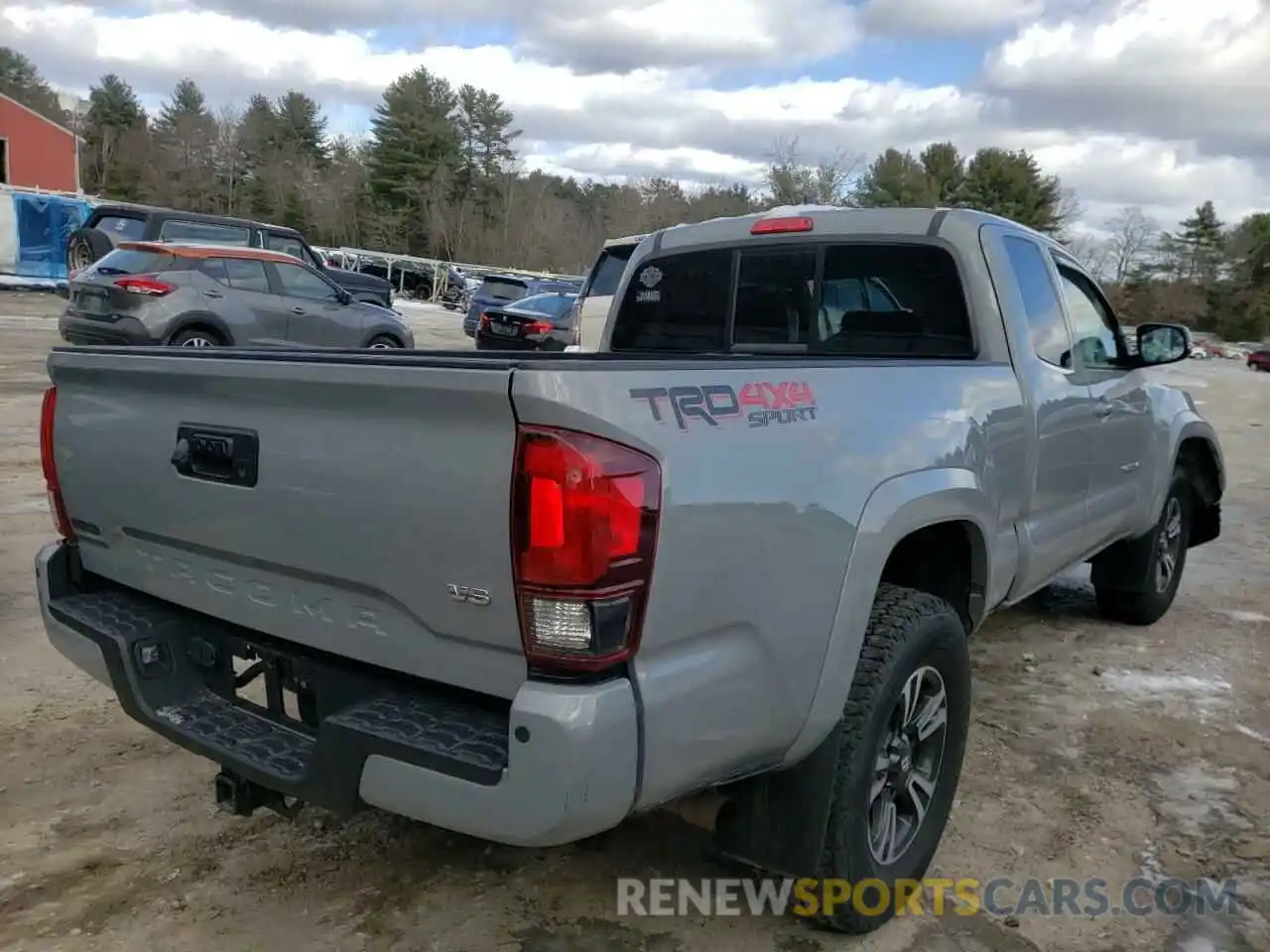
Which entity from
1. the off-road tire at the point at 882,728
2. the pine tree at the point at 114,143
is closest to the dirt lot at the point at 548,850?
the off-road tire at the point at 882,728

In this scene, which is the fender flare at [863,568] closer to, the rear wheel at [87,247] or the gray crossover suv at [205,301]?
the gray crossover suv at [205,301]

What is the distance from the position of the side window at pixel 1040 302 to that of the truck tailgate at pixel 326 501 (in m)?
2.60

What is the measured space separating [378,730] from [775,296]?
2.60 meters

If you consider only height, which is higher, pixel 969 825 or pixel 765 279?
pixel 765 279

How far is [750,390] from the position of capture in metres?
2.24

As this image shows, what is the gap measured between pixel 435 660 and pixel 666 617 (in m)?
0.52

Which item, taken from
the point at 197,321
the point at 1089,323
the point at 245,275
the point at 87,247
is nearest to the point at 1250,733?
the point at 1089,323

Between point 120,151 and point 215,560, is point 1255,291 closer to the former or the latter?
point 120,151

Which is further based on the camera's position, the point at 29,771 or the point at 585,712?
the point at 29,771

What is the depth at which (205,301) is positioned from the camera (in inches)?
474

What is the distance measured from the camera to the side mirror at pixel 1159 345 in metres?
4.74

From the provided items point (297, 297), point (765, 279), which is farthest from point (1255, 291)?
point (765, 279)

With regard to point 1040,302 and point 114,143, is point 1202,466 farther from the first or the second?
point 114,143

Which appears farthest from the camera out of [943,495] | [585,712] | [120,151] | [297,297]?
[120,151]
